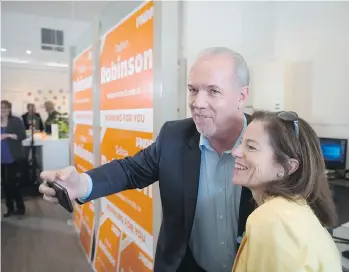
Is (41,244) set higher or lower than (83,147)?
lower

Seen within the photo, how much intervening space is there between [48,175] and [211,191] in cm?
60

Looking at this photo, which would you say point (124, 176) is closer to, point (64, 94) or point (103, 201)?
point (103, 201)

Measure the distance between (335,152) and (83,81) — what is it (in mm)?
3152

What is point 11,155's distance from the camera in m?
4.68

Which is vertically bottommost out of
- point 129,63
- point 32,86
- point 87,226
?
point 87,226

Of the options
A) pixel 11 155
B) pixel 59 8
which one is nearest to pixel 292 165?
pixel 11 155

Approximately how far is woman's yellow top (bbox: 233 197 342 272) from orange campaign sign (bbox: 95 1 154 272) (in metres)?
1.14

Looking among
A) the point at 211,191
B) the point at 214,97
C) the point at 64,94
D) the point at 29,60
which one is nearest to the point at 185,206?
the point at 211,191

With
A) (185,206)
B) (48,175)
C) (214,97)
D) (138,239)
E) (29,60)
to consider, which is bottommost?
(138,239)

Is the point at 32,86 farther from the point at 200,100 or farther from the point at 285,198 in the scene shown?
the point at 285,198

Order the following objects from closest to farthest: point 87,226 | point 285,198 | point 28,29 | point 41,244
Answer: point 285,198
point 87,226
point 41,244
point 28,29

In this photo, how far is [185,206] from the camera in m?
1.24

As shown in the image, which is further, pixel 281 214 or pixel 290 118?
pixel 290 118

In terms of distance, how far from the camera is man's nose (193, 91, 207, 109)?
114 cm
